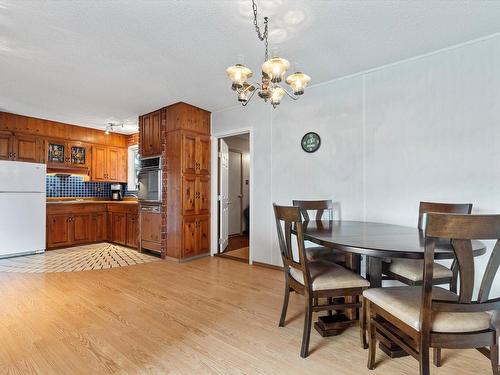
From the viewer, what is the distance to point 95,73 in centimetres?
301

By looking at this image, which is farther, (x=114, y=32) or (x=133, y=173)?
(x=133, y=173)

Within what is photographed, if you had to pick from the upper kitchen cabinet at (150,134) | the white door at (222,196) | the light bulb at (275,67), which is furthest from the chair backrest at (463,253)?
the upper kitchen cabinet at (150,134)

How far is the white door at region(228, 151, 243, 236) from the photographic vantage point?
19.6ft

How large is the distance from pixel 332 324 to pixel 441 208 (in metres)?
1.39

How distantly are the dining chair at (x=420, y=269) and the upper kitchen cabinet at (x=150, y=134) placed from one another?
3.62 meters

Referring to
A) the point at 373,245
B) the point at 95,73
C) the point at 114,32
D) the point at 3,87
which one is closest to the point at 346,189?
the point at 373,245

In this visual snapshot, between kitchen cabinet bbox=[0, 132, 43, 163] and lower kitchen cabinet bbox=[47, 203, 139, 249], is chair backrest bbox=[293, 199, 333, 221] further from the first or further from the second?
kitchen cabinet bbox=[0, 132, 43, 163]

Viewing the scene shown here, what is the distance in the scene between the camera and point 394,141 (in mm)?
2820

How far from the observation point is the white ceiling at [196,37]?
1.95m

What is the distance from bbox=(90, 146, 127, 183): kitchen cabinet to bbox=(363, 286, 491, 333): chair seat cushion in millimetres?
5776

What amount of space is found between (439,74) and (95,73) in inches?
142

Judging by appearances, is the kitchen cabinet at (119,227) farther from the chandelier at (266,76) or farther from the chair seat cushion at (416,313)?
the chair seat cushion at (416,313)

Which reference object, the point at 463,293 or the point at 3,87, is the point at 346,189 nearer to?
the point at 463,293

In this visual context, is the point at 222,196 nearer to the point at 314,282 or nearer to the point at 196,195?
the point at 196,195
